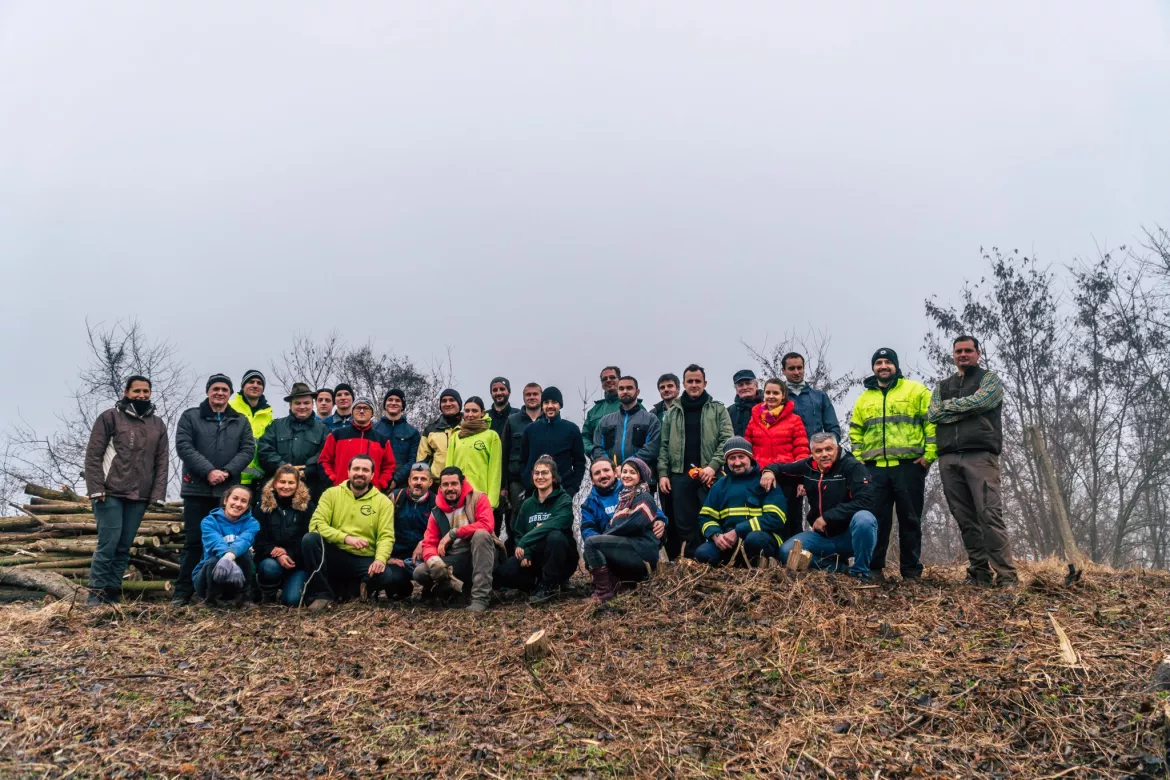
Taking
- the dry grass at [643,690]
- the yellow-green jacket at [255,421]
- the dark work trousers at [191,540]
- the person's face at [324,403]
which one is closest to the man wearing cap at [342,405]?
the person's face at [324,403]

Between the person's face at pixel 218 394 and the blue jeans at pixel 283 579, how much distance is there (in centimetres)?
176

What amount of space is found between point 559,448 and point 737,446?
2.16 metres

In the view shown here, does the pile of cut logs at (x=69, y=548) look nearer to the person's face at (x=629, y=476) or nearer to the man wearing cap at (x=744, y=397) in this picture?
the person's face at (x=629, y=476)

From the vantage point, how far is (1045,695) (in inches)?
158

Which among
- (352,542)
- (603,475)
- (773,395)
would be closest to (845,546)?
(773,395)

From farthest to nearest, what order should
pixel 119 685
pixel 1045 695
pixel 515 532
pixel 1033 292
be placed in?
1. pixel 1033 292
2. pixel 515 532
3. pixel 119 685
4. pixel 1045 695

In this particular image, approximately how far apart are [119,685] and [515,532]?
3989mm

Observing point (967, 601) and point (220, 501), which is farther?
point (220, 501)

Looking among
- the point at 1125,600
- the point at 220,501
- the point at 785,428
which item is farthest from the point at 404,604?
the point at 1125,600

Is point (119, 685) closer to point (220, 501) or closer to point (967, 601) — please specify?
point (220, 501)

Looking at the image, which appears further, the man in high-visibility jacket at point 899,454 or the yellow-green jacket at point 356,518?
the yellow-green jacket at point 356,518

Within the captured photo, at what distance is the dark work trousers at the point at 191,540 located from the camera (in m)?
7.38

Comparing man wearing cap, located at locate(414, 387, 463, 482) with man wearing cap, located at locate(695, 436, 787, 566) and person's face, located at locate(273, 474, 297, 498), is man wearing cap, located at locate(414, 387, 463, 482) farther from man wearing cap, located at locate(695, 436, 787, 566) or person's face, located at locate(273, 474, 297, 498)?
man wearing cap, located at locate(695, 436, 787, 566)

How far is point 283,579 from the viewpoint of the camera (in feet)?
24.3
